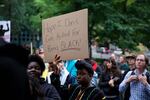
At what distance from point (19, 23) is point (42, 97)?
4074 centimetres

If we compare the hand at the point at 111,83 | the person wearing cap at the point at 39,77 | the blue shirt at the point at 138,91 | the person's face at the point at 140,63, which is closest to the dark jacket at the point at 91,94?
the person wearing cap at the point at 39,77

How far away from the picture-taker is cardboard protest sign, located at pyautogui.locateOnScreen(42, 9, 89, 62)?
7352mm

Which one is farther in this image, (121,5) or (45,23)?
(45,23)

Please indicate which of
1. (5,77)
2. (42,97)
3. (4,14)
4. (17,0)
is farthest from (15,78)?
(17,0)

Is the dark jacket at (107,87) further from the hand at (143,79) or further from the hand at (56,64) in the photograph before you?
the hand at (56,64)

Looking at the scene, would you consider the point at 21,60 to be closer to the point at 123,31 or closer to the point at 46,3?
the point at 123,31

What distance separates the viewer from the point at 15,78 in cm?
238

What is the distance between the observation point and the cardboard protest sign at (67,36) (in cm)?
735

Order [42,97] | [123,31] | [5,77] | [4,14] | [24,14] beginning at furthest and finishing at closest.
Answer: [24,14], [4,14], [123,31], [42,97], [5,77]

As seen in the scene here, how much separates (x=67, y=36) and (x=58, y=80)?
76 centimetres

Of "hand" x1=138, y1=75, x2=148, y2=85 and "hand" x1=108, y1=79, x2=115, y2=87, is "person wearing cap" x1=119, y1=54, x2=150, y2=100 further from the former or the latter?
"hand" x1=108, y1=79, x2=115, y2=87

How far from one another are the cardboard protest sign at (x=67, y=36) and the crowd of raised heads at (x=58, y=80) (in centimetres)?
26

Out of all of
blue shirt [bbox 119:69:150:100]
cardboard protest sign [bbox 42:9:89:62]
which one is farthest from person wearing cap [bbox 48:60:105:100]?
blue shirt [bbox 119:69:150:100]

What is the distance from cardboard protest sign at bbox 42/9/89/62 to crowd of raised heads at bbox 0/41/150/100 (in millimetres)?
260
